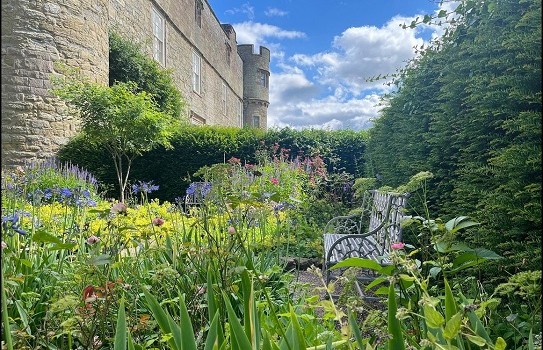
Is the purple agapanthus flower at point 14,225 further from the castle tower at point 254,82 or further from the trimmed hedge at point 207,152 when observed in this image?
the castle tower at point 254,82

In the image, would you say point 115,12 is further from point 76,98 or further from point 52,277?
point 52,277

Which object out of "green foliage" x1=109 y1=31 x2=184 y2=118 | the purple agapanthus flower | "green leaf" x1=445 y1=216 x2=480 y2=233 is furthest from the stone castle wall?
"green leaf" x1=445 y1=216 x2=480 y2=233

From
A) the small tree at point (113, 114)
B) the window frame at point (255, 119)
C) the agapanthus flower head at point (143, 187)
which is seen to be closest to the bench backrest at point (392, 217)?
the agapanthus flower head at point (143, 187)

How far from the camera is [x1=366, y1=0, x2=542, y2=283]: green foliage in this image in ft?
6.54

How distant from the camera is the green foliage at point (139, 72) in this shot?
11.0m

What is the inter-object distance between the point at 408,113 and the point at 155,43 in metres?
11.9

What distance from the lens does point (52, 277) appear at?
2350mm

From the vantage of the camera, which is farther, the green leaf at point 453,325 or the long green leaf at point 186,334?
the long green leaf at point 186,334

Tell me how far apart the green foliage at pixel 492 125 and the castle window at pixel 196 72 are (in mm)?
15797

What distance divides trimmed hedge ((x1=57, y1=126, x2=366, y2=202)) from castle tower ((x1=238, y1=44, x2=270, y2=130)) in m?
20.5

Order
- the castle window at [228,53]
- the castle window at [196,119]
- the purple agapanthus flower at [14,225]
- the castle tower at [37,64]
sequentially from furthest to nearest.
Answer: the castle window at [228,53], the castle window at [196,119], the castle tower at [37,64], the purple agapanthus flower at [14,225]

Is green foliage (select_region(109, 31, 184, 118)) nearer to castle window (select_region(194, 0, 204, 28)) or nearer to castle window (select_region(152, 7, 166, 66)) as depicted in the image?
castle window (select_region(152, 7, 166, 66))

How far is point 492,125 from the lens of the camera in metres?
2.47

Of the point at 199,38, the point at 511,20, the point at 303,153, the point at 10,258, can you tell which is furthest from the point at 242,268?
the point at 199,38
